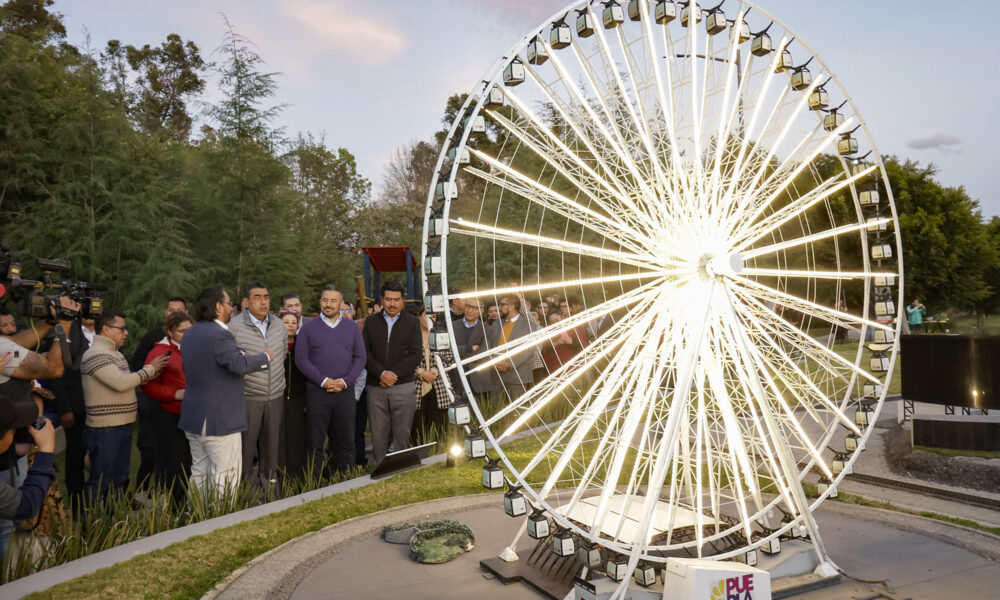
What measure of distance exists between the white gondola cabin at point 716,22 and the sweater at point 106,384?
689cm

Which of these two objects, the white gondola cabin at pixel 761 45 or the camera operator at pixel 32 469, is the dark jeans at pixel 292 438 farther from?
the white gondola cabin at pixel 761 45

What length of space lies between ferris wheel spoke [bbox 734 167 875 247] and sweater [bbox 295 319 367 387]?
5019mm

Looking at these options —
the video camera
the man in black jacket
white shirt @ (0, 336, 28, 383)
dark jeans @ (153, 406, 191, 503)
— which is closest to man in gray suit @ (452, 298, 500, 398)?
the man in black jacket

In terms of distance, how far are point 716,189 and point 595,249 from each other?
3.66ft

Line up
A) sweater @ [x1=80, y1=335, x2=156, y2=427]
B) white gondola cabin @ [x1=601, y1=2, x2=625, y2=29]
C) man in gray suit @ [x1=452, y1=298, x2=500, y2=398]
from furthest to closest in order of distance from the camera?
man in gray suit @ [x1=452, y1=298, x2=500, y2=398] → sweater @ [x1=80, y1=335, x2=156, y2=427] → white gondola cabin @ [x1=601, y1=2, x2=625, y2=29]

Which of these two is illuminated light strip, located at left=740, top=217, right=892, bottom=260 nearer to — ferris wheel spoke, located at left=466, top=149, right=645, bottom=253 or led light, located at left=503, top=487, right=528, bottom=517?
ferris wheel spoke, located at left=466, top=149, right=645, bottom=253

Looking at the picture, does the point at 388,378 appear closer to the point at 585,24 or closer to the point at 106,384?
the point at 106,384

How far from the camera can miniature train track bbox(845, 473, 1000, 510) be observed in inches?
304

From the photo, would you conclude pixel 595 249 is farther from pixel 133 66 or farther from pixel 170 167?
pixel 133 66

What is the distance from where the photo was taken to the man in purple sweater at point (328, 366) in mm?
8656

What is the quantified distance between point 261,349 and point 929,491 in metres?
8.26

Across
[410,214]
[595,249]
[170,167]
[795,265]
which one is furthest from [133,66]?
[595,249]

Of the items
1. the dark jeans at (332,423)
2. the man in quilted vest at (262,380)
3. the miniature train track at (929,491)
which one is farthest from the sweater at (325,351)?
the miniature train track at (929,491)

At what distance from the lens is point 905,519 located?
23.4 feet
